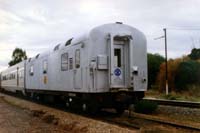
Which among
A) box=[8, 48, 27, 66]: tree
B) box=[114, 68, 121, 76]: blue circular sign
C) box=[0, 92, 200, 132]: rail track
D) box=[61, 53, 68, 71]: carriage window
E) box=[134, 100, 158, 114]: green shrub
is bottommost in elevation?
box=[0, 92, 200, 132]: rail track

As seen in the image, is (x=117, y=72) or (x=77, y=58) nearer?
(x=117, y=72)

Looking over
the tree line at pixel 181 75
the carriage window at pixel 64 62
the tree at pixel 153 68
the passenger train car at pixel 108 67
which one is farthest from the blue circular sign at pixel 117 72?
the tree at pixel 153 68

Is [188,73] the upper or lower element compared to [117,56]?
lower

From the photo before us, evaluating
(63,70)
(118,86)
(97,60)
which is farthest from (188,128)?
(63,70)

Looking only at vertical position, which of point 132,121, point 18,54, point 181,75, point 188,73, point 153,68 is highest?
point 18,54

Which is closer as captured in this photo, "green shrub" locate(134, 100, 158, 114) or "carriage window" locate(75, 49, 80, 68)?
"carriage window" locate(75, 49, 80, 68)

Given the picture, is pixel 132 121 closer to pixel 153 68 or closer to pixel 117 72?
pixel 117 72

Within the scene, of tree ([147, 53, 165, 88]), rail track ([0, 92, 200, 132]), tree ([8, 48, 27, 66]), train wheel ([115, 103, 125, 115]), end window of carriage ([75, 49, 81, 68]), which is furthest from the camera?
tree ([8, 48, 27, 66])

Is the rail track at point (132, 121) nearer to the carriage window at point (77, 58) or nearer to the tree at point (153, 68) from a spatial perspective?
the carriage window at point (77, 58)

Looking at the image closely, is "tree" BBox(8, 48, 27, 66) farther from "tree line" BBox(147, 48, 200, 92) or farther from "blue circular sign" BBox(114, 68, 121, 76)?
"blue circular sign" BBox(114, 68, 121, 76)

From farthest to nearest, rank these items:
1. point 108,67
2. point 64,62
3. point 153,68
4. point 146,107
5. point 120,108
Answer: point 153,68 → point 64,62 → point 146,107 → point 120,108 → point 108,67

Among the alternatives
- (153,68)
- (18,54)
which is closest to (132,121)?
(153,68)

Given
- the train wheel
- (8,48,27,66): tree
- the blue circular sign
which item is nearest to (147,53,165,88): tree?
the train wheel

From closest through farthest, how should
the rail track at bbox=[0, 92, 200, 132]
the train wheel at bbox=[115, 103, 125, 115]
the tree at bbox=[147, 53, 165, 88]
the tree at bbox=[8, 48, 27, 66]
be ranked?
the rail track at bbox=[0, 92, 200, 132] < the train wheel at bbox=[115, 103, 125, 115] < the tree at bbox=[147, 53, 165, 88] < the tree at bbox=[8, 48, 27, 66]
